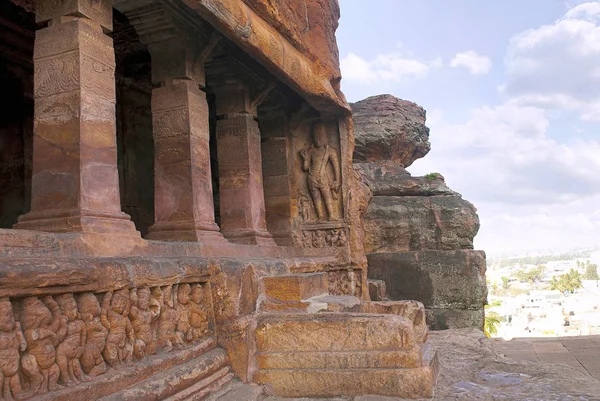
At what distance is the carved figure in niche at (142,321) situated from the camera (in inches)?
121

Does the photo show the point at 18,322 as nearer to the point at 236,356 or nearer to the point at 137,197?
the point at 236,356

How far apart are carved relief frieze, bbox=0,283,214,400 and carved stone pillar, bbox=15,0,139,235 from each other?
2.76 ft

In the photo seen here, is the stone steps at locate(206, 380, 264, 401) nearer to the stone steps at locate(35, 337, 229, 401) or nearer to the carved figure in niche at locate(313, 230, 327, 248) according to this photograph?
the stone steps at locate(35, 337, 229, 401)

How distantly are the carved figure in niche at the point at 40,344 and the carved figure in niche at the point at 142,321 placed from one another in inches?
25.5

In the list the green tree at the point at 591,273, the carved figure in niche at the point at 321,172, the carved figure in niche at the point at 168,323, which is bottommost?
the green tree at the point at 591,273

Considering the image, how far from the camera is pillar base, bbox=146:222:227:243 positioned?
5199mm

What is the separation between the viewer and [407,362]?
3.73 meters

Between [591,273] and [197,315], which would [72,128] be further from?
[591,273]

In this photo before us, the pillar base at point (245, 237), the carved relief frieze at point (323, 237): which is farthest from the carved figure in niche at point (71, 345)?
the carved relief frieze at point (323, 237)

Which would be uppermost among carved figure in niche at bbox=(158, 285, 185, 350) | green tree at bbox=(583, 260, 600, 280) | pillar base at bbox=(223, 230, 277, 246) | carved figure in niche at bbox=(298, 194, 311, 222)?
carved figure in niche at bbox=(298, 194, 311, 222)

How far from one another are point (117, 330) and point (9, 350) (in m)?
0.75

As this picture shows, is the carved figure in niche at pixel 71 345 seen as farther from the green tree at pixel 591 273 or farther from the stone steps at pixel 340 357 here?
the green tree at pixel 591 273

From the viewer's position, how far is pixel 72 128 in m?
3.84

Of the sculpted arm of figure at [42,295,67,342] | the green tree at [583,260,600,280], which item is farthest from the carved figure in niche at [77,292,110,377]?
the green tree at [583,260,600,280]
